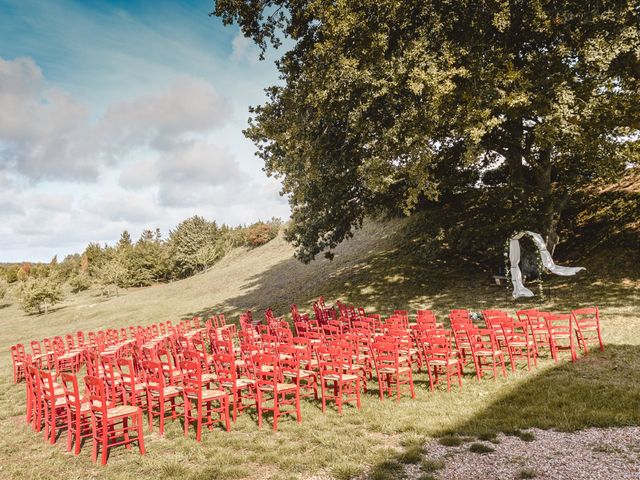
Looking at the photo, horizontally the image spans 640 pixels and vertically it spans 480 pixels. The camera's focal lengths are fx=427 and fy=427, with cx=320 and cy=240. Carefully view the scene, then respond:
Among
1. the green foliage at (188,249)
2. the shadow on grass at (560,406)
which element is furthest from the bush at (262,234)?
the shadow on grass at (560,406)

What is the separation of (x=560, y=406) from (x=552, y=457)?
2.09 m

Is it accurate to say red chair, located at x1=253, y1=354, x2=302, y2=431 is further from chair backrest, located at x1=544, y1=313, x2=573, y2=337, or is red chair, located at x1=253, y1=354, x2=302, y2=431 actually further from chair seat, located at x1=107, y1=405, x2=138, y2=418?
chair backrest, located at x1=544, y1=313, x2=573, y2=337

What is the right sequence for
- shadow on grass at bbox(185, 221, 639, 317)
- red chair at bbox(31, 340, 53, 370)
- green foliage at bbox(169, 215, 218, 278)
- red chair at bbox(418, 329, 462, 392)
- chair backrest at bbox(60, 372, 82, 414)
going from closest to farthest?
1. chair backrest at bbox(60, 372, 82, 414)
2. red chair at bbox(418, 329, 462, 392)
3. red chair at bbox(31, 340, 53, 370)
4. shadow on grass at bbox(185, 221, 639, 317)
5. green foliage at bbox(169, 215, 218, 278)

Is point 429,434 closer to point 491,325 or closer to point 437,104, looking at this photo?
point 491,325

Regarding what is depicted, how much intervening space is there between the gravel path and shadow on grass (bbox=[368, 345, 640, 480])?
0.20 metres

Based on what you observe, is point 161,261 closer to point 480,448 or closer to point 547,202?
point 547,202

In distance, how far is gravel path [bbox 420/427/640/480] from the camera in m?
4.58

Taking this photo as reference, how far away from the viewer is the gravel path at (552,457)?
4.58 meters

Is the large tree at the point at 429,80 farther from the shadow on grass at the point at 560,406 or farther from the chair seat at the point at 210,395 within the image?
the chair seat at the point at 210,395

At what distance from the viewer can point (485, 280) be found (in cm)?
2062

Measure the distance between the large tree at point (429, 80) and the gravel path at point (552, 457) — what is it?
29.4 ft

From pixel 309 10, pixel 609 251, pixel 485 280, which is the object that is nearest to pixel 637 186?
pixel 609 251

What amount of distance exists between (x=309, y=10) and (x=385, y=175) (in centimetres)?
568

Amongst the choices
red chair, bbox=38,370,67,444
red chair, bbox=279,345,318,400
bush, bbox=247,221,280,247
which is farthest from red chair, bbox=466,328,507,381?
bush, bbox=247,221,280,247
